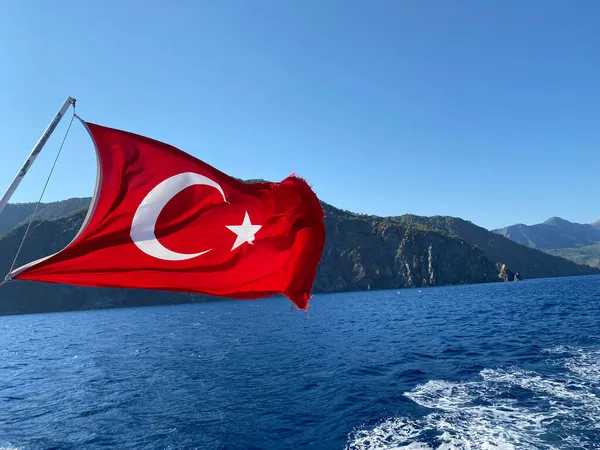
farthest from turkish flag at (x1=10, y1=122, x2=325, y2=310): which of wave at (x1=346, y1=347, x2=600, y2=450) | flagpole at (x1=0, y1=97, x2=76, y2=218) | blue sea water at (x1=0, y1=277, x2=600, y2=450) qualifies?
wave at (x1=346, y1=347, x2=600, y2=450)

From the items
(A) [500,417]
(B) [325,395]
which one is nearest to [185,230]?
(A) [500,417]

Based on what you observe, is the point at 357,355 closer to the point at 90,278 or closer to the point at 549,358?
the point at 549,358

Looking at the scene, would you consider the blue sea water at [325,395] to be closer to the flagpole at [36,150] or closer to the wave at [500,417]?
the wave at [500,417]

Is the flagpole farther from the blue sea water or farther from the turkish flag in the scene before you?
the blue sea water

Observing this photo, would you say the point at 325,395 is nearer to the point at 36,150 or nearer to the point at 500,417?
the point at 500,417

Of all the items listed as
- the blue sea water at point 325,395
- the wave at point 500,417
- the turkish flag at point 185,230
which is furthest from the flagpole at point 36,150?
the wave at point 500,417

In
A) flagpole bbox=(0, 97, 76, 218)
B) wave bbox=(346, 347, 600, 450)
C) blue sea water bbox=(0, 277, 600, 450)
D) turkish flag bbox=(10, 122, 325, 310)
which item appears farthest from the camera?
blue sea water bbox=(0, 277, 600, 450)

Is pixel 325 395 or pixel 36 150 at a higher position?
pixel 36 150
